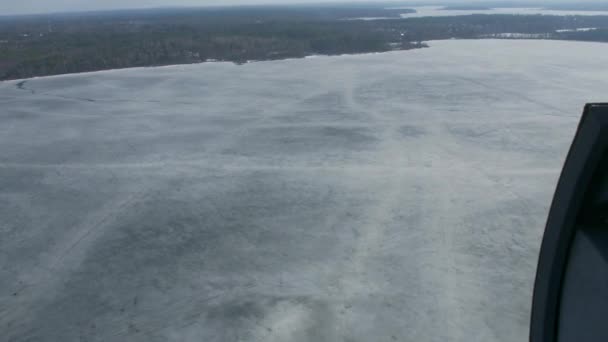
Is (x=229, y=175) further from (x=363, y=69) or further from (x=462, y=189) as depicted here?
(x=363, y=69)

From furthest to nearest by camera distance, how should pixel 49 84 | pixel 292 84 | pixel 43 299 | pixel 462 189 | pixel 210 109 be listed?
pixel 49 84 < pixel 292 84 < pixel 210 109 < pixel 462 189 < pixel 43 299

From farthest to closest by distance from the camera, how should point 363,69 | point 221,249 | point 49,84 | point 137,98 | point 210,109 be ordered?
1. point 363,69
2. point 49,84
3. point 137,98
4. point 210,109
5. point 221,249

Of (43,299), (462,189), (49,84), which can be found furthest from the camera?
(49,84)

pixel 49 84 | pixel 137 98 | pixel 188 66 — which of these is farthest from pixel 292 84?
pixel 49 84

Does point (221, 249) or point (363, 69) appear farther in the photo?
point (363, 69)

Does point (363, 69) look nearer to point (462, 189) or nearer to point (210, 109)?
point (210, 109)

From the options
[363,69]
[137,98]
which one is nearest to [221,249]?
[137,98]
